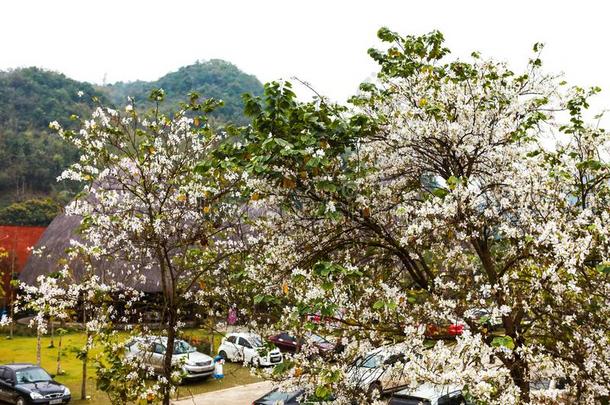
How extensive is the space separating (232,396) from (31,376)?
235 inches

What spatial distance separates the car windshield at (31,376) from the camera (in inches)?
555

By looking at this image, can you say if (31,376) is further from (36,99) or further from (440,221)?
(36,99)

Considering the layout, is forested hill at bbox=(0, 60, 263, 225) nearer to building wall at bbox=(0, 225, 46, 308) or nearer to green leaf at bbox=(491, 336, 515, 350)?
building wall at bbox=(0, 225, 46, 308)

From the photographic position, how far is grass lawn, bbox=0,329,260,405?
15.1m

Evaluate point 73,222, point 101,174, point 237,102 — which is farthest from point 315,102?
point 237,102

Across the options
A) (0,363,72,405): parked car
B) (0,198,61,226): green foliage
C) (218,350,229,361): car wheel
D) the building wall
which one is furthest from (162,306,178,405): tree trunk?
(0,198,61,226): green foliage

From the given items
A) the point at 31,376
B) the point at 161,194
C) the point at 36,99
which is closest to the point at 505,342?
the point at 161,194

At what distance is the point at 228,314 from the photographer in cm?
838

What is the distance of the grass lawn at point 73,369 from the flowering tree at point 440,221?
7162 millimetres

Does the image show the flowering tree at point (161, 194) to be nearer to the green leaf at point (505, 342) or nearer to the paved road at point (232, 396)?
the green leaf at point (505, 342)

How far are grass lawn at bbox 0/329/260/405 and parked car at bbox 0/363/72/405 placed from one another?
79 centimetres

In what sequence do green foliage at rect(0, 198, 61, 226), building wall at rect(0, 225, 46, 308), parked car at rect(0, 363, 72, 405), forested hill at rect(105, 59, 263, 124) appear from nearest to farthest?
parked car at rect(0, 363, 72, 405) → building wall at rect(0, 225, 46, 308) → green foliage at rect(0, 198, 61, 226) → forested hill at rect(105, 59, 263, 124)

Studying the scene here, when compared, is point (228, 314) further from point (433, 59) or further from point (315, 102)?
point (433, 59)

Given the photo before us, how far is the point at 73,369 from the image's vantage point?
59.6 feet
